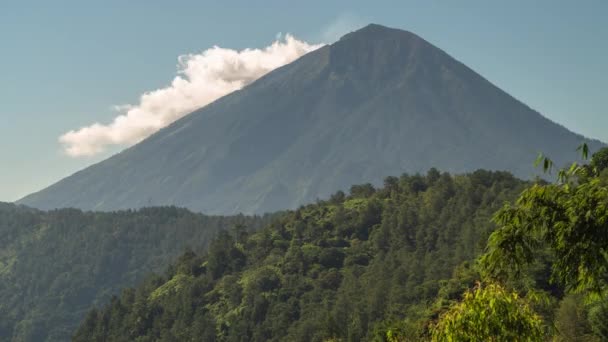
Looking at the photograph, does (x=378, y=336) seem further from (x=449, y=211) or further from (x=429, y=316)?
(x=449, y=211)

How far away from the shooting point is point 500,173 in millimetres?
166625

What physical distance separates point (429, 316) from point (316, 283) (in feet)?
218

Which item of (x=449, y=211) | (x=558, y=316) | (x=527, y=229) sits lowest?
(x=558, y=316)

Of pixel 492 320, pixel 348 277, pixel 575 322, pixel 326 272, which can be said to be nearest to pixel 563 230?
pixel 492 320

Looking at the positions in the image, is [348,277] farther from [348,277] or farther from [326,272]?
[326,272]

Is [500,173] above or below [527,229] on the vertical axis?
above

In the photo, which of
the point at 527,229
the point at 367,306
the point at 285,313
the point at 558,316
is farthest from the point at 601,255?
the point at 285,313

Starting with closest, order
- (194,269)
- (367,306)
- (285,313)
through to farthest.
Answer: (367,306) < (285,313) < (194,269)

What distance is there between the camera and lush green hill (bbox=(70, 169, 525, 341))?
130m

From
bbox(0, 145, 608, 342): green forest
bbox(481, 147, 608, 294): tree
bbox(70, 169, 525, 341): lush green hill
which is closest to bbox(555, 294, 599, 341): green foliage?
bbox(0, 145, 608, 342): green forest

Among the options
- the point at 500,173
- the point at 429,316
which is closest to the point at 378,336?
the point at 429,316

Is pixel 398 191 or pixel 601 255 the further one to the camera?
pixel 398 191

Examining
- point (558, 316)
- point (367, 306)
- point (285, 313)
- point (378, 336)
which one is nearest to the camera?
point (558, 316)

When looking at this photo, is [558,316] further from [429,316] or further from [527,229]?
[527,229]
